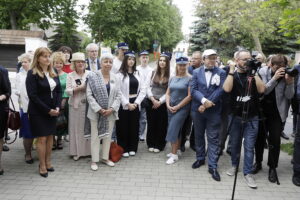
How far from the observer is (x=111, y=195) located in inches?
156

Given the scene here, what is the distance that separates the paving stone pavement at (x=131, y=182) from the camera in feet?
13.2

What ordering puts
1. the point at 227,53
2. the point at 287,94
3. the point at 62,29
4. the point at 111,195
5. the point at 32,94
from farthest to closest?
the point at 227,53, the point at 62,29, the point at 287,94, the point at 32,94, the point at 111,195

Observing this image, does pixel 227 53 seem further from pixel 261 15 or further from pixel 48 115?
pixel 48 115

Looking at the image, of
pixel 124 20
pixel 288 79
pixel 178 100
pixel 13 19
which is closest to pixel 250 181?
pixel 288 79

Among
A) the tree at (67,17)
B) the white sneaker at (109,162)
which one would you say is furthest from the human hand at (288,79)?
the tree at (67,17)

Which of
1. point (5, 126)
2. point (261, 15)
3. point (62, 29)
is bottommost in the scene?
point (5, 126)

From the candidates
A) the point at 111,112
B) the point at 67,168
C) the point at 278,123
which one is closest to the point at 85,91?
the point at 111,112

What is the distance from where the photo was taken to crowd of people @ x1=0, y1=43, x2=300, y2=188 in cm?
437

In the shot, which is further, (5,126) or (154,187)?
(5,126)

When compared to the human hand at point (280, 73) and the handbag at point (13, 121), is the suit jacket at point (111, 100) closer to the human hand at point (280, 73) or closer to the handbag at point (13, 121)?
the handbag at point (13, 121)

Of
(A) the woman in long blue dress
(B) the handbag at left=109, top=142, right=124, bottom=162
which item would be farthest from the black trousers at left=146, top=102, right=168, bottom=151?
(B) the handbag at left=109, top=142, right=124, bottom=162

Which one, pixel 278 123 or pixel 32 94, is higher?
pixel 32 94

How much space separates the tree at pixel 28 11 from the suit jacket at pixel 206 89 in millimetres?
19931

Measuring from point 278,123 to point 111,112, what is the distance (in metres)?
2.92
